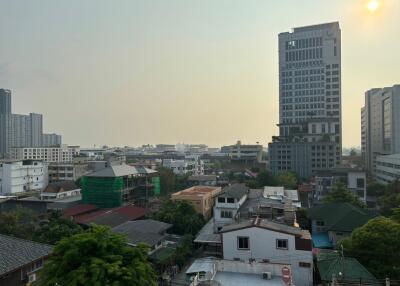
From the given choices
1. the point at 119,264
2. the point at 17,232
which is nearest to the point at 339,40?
the point at 17,232

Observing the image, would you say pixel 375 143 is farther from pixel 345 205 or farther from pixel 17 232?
Answer: pixel 17 232

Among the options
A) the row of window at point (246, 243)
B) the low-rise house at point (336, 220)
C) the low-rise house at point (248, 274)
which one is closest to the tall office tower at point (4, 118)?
the low-rise house at point (336, 220)

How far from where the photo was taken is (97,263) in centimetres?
888

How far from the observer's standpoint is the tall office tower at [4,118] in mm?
90750

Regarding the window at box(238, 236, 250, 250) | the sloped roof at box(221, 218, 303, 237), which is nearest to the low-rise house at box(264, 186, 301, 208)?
the sloped roof at box(221, 218, 303, 237)

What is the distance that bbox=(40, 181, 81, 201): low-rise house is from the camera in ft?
130

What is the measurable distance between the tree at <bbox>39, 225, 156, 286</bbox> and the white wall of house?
6899 millimetres

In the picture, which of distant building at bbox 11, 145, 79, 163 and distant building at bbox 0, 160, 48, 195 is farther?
distant building at bbox 11, 145, 79, 163

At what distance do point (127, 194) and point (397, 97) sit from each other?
43.4 metres

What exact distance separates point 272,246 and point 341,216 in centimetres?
1026

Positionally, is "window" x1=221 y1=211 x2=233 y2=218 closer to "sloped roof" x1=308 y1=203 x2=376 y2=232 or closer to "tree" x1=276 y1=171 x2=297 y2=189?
"sloped roof" x1=308 y1=203 x2=376 y2=232

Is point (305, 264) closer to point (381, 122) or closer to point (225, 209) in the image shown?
point (225, 209)

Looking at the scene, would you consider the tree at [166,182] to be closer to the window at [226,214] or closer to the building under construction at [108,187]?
the building under construction at [108,187]

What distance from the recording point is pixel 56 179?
5522cm
